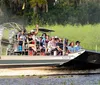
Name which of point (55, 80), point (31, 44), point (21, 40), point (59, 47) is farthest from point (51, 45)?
point (55, 80)

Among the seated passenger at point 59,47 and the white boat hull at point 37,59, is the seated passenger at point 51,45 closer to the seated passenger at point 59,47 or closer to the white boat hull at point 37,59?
the seated passenger at point 59,47

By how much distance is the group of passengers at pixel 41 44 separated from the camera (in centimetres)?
2956

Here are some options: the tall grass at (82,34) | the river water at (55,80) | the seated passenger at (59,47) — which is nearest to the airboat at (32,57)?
the seated passenger at (59,47)

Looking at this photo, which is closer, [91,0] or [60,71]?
[60,71]

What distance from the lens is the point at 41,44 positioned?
29875 mm

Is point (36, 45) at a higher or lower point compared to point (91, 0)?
lower

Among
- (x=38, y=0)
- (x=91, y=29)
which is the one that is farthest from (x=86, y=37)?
(x=38, y=0)

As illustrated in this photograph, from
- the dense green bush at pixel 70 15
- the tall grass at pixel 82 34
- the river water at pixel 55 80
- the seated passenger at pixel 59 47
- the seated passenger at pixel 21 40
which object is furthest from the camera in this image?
the dense green bush at pixel 70 15

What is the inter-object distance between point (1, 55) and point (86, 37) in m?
16.1

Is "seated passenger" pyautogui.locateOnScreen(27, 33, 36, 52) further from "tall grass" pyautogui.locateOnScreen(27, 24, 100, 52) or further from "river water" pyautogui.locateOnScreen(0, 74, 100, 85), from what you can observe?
"tall grass" pyautogui.locateOnScreen(27, 24, 100, 52)

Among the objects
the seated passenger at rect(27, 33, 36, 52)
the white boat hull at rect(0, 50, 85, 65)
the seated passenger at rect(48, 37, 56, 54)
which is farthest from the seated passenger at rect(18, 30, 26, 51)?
the seated passenger at rect(48, 37, 56, 54)

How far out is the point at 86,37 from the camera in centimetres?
4472

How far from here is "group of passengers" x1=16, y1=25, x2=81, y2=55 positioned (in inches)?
1164

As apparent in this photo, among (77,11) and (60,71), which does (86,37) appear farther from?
(60,71)
